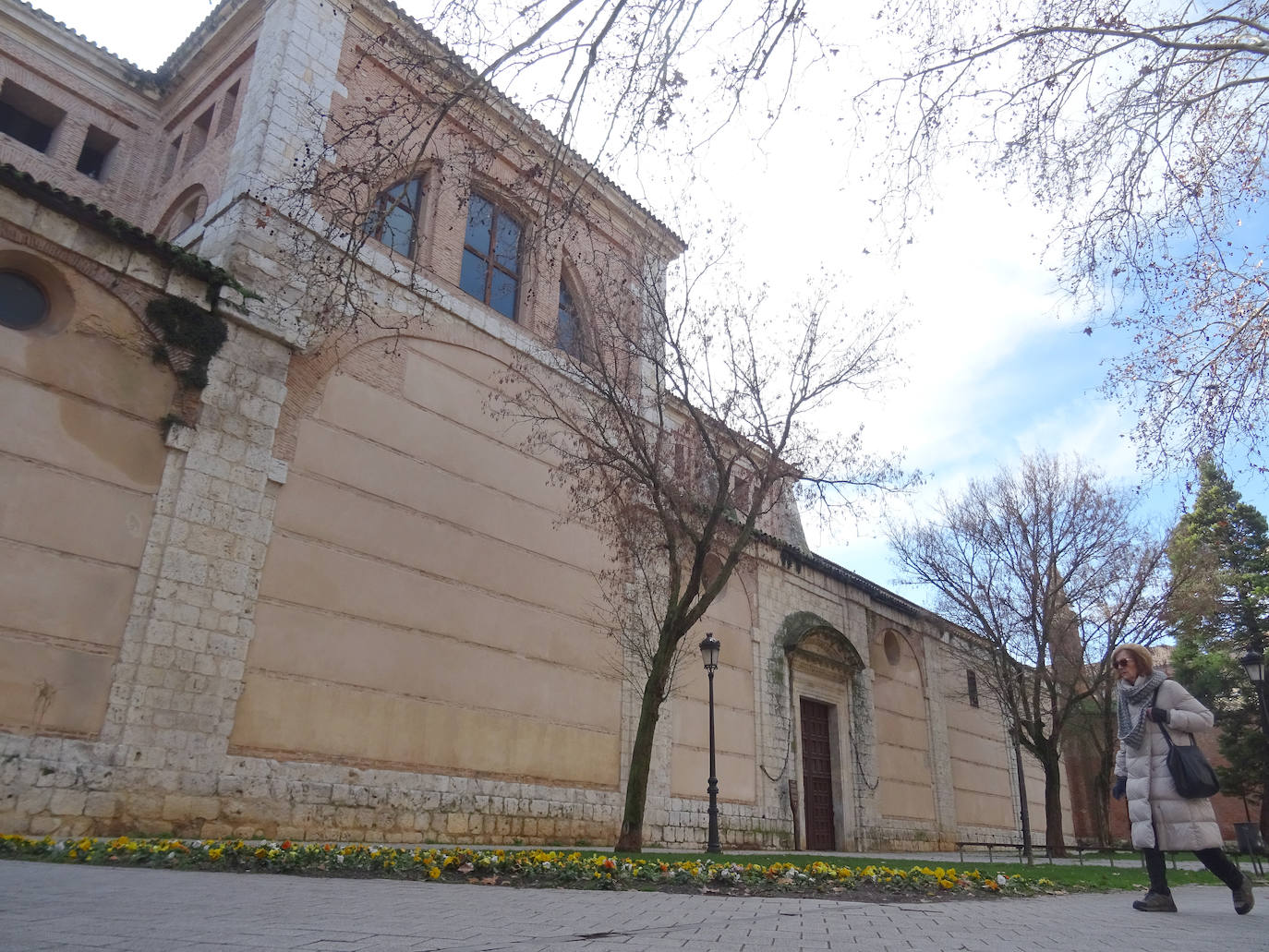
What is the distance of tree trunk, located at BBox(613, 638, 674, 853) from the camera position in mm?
10320

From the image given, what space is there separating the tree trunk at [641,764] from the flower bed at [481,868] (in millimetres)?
3337

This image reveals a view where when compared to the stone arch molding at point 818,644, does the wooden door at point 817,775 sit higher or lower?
lower

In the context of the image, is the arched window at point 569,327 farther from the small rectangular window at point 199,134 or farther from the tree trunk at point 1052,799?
the tree trunk at point 1052,799

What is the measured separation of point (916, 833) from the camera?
21938 mm

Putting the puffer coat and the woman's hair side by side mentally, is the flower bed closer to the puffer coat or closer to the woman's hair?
the puffer coat

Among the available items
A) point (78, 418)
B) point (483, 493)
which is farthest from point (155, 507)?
point (483, 493)

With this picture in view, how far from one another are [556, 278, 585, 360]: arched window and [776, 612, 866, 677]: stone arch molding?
27.7 feet

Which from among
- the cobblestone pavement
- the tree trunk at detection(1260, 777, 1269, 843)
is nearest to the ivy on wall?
the cobblestone pavement

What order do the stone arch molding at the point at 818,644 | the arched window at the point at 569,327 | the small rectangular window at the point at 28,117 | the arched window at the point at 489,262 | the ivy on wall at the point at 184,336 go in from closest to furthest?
the ivy on wall at the point at 184,336, the arched window at the point at 569,327, the small rectangular window at the point at 28,117, the arched window at the point at 489,262, the stone arch molding at the point at 818,644

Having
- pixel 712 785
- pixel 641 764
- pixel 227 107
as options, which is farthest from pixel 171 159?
pixel 712 785

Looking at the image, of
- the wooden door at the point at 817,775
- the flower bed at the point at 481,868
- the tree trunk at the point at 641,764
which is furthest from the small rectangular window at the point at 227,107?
the wooden door at the point at 817,775

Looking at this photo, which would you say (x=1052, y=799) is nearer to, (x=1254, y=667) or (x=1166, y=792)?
(x=1254, y=667)


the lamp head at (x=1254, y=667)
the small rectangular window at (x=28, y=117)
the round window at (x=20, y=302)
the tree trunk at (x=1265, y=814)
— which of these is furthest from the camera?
the tree trunk at (x=1265, y=814)

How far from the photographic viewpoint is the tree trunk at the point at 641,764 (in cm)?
1032
